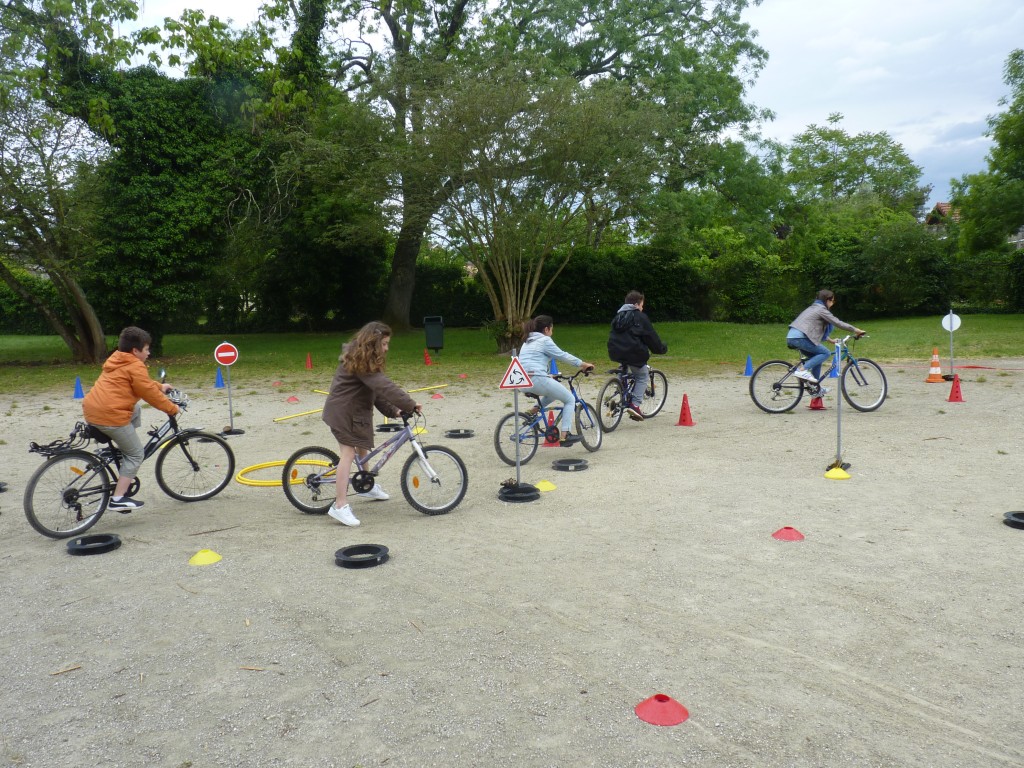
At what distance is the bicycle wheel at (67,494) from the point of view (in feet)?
19.3

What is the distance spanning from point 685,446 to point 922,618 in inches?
193

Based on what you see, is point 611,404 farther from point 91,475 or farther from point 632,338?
point 91,475

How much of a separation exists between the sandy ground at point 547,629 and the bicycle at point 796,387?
3.48 meters

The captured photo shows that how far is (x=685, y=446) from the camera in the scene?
9008 mm

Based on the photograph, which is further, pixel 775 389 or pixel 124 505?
pixel 775 389

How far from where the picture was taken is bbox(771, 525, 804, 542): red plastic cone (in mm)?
5465

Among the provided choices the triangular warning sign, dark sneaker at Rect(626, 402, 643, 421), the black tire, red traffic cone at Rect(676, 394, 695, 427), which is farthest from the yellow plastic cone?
red traffic cone at Rect(676, 394, 695, 427)

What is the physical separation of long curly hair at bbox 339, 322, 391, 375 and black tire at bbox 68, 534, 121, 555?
203 centimetres

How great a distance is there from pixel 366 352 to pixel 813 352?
7.27m

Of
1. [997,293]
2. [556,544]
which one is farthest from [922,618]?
[997,293]

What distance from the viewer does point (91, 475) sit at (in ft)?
20.2

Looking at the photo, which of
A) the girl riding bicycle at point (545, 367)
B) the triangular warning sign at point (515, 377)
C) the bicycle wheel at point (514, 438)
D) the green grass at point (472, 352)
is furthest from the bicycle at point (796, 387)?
the green grass at point (472, 352)

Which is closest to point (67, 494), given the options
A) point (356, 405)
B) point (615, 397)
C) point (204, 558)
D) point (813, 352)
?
point (204, 558)

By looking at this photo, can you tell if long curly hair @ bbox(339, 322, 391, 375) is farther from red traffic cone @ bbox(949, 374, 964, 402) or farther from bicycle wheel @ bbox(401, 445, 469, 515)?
red traffic cone @ bbox(949, 374, 964, 402)
